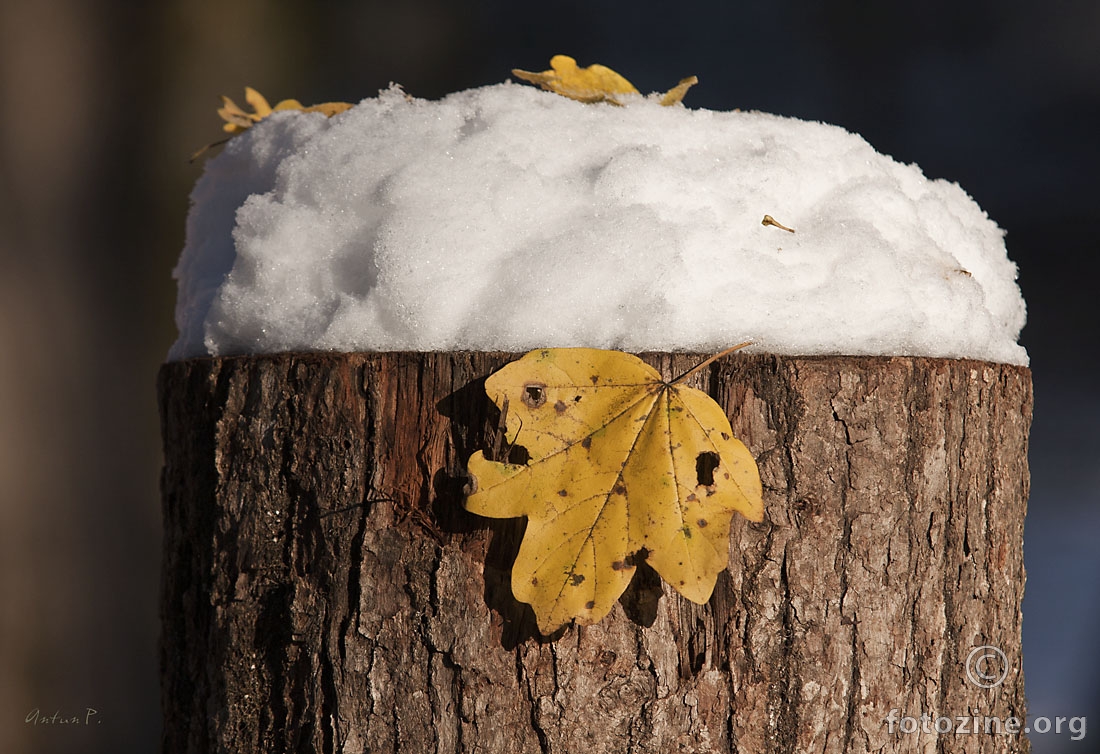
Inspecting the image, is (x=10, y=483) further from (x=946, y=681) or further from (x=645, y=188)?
(x=946, y=681)

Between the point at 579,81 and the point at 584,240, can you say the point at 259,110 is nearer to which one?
the point at 579,81

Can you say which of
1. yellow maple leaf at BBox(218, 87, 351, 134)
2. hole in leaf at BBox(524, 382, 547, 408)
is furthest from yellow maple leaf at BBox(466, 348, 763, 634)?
yellow maple leaf at BBox(218, 87, 351, 134)

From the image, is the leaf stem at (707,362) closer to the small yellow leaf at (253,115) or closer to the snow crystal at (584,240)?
the snow crystal at (584,240)

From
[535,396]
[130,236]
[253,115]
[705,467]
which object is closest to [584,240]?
[535,396]

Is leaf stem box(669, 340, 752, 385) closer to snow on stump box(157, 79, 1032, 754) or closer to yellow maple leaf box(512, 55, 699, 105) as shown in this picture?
snow on stump box(157, 79, 1032, 754)

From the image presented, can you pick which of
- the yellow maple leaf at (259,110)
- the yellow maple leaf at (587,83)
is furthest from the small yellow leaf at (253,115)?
the yellow maple leaf at (587,83)

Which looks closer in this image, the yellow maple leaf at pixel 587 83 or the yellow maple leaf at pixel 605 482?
the yellow maple leaf at pixel 605 482

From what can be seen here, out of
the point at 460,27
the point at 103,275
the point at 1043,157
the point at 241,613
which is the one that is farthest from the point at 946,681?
the point at 460,27
